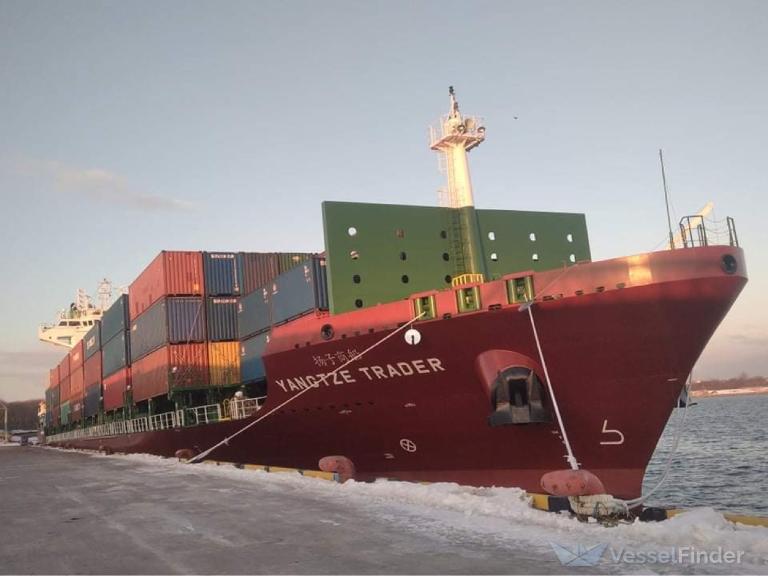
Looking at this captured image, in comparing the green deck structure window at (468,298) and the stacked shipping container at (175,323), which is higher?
the stacked shipping container at (175,323)

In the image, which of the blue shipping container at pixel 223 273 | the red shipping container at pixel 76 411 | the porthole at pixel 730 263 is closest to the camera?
the porthole at pixel 730 263

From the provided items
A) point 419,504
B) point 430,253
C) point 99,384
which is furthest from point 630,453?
point 99,384

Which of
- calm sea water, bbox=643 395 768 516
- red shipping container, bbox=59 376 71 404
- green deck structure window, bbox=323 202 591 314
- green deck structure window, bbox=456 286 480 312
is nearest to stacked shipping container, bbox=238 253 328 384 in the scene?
green deck structure window, bbox=323 202 591 314

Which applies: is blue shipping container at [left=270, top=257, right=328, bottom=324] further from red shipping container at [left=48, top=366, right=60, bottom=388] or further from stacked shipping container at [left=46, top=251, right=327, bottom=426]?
red shipping container at [left=48, top=366, right=60, bottom=388]

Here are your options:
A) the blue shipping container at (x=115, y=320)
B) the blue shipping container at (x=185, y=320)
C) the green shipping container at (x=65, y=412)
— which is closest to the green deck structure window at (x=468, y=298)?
the blue shipping container at (x=185, y=320)

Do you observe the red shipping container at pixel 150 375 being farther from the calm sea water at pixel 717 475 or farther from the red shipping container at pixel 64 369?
the red shipping container at pixel 64 369

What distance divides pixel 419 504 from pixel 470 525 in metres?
2.30

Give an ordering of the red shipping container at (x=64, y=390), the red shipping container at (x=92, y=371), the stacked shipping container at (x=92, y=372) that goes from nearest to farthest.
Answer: the red shipping container at (x=92, y=371)
the stacked shipping container at (x=92, y=372)
the red shipping container at (x=64, y=390)

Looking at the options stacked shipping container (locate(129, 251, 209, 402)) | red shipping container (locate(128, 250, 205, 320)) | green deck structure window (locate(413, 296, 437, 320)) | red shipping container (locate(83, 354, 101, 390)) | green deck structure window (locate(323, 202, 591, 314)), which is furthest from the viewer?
red shipping container (locate(83, 354, 101, 390))

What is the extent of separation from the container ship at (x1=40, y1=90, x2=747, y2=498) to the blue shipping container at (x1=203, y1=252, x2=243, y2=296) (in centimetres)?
353

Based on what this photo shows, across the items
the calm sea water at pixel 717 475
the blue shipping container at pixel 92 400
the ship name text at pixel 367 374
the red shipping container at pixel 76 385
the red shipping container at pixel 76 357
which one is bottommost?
the calm sea water at pixel 717 475

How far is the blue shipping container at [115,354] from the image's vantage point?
36.0 meters

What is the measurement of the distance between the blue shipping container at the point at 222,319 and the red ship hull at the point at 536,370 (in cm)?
1155

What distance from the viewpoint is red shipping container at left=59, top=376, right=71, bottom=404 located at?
61344 mm
